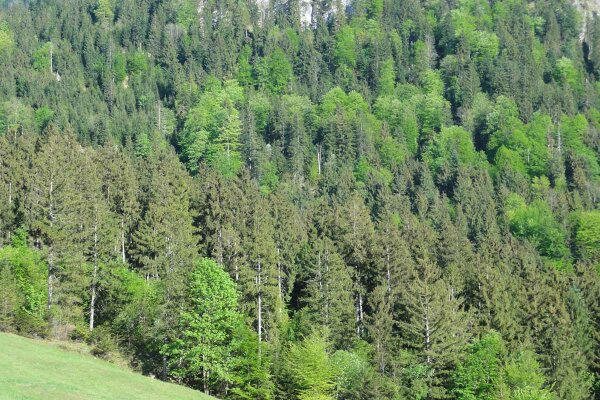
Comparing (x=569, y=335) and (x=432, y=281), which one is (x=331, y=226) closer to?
(x=432, y=281)

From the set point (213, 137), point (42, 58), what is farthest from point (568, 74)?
point (42, 58)

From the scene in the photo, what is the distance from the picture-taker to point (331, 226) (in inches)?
3140

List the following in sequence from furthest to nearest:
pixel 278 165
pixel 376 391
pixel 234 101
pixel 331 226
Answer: pixel 234 101, pixel 278 165, pixel 331 226, pixel 376 391

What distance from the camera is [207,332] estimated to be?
53.2m

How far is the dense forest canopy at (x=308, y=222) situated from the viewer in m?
55.4

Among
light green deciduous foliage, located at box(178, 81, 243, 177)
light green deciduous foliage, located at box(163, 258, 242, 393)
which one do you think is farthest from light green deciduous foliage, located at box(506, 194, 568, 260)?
light green deciduous foliage, located at box(163, 258, 242, 393)

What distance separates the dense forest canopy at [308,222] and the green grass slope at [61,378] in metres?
8.08

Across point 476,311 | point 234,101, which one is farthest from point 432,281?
point 234,101

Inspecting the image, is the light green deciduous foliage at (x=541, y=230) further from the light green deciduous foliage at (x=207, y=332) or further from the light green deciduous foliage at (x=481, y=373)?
the light green deciduous foliage at (x=207, y=332)

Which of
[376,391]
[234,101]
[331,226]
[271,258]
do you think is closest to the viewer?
[376,391]

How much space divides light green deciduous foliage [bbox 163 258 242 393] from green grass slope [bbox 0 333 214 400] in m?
6.37

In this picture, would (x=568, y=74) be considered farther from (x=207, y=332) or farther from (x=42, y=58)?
(x=207, y=332)

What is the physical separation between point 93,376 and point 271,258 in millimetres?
27924

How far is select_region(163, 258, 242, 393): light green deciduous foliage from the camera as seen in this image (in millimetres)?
52719
